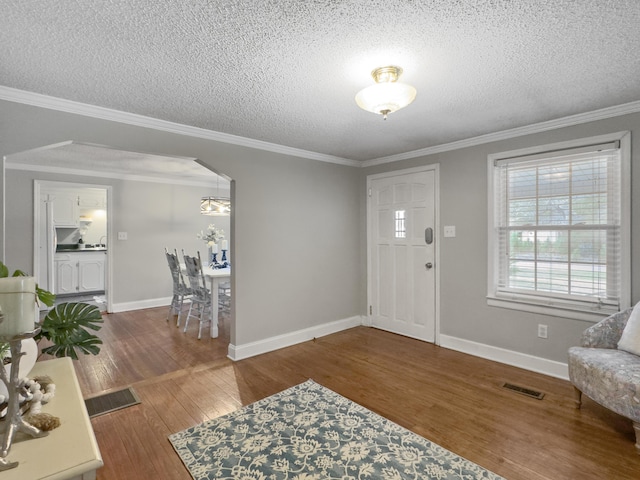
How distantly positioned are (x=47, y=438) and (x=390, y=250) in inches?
151

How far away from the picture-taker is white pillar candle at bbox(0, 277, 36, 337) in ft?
2.95

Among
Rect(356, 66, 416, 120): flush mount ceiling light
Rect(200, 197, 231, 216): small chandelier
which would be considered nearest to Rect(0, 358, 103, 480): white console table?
Rect(356, 66, 416, 120): flush mount ceiling light

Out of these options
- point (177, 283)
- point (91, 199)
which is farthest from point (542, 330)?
point (91, 199)

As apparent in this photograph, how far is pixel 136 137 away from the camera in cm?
282

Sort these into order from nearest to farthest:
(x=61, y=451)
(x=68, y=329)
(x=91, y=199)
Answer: (x=61, y=451) < (x=68, y=329) < (x=91, y=199)

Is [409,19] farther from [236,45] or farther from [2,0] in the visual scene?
[2,0]

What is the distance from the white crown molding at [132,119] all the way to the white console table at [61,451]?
2.23 m

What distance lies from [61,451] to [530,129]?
3.80m

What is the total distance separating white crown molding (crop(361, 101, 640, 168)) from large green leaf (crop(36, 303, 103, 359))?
140 inches

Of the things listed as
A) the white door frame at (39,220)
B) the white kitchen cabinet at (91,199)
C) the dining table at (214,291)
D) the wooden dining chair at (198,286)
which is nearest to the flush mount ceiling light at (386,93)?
the dining table at (214,291)

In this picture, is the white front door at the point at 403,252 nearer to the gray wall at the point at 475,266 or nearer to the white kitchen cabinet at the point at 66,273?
the gray wall at the point at 475,266

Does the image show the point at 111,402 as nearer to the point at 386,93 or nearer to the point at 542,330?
the point at 386,93

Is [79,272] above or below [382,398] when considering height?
above

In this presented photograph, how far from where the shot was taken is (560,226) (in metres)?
2.99
